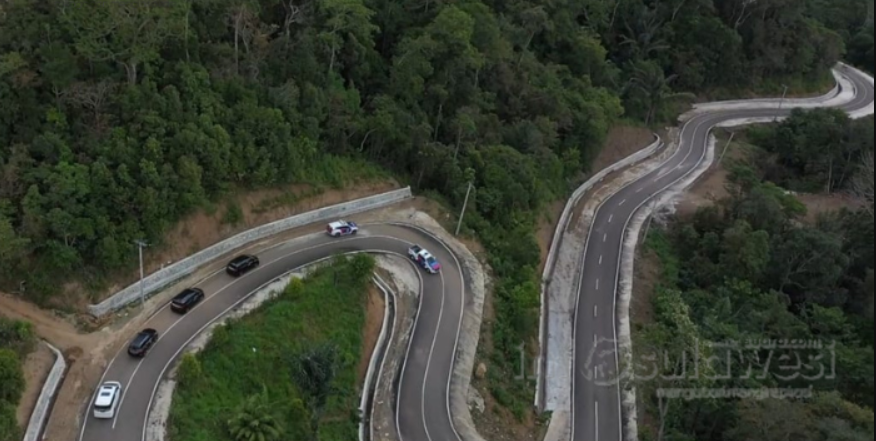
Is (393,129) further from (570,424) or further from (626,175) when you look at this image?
(626,175)

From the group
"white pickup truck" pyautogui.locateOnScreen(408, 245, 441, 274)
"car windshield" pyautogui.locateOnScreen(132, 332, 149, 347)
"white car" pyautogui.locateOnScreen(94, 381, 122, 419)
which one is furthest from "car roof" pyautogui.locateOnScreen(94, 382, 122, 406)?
"white pickup truck" pyautogui.locateOnScreen(408, 245, 441, 274)

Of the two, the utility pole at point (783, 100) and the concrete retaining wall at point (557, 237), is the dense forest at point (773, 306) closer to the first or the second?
the concrete retaining wall at point (557, 237)

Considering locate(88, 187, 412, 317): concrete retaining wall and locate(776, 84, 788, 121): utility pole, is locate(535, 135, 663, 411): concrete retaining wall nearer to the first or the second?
locate(88, 187, 412, 317): concrete retaining wall

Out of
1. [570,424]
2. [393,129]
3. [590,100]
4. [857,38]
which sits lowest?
[570,424]

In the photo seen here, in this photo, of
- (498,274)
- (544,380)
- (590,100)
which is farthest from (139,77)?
(590,100)

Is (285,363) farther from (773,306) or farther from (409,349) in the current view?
(773,306)

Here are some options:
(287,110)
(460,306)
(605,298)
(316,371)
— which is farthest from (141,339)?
(605,298)

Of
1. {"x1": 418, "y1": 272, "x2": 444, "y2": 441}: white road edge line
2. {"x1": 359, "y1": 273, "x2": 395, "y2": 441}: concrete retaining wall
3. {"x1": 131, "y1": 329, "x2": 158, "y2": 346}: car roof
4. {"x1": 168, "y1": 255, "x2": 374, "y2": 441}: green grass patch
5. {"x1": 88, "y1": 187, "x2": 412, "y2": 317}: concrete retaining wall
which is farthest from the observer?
{"x1": 418, "y1": 272, "x2": 444, "y2": 441}: white road edge line
